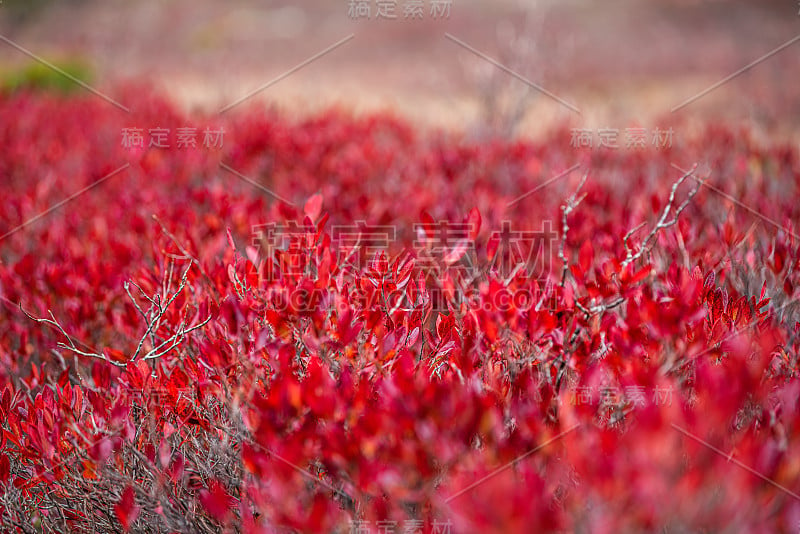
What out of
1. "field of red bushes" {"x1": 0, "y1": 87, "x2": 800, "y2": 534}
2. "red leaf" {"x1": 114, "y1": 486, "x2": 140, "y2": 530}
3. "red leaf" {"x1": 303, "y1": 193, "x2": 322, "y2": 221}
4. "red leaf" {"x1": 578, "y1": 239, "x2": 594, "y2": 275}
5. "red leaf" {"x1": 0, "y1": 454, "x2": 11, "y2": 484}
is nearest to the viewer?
"field of red bushes" {"x1": 0, "y1": 87, "x2": 800, "y2": 534}

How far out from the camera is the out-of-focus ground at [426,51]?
40.7 feet

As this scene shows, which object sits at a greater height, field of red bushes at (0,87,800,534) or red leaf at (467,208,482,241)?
red leaf at (467,208,482,241)

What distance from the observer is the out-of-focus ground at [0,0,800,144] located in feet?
40.7

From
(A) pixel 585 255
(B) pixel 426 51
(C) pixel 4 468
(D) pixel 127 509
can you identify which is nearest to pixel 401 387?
(D) pixel 127 509

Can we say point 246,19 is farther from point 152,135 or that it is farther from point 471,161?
point 471,161

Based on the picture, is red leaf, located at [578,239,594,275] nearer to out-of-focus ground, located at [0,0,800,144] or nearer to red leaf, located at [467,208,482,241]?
red leaf, located at [467,208,482,241]

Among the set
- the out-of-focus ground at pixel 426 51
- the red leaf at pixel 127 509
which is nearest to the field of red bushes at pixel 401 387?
the red leaf at pixel 127 509

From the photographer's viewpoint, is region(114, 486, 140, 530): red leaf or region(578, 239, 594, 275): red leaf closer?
region(114, 486, 140, 530): red leaf

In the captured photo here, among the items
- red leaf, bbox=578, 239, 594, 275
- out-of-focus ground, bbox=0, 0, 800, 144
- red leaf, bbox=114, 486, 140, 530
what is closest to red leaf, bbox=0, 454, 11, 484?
red leaf, bbox=114, 486, 140, 530

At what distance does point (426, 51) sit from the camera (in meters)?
20.8

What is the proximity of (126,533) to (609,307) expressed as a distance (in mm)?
1422

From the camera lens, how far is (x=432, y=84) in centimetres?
1688

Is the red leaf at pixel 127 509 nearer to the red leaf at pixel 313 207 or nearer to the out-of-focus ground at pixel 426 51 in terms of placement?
the red leaf at pixel 313 207

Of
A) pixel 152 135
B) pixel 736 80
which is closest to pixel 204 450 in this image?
pixel 152 135
